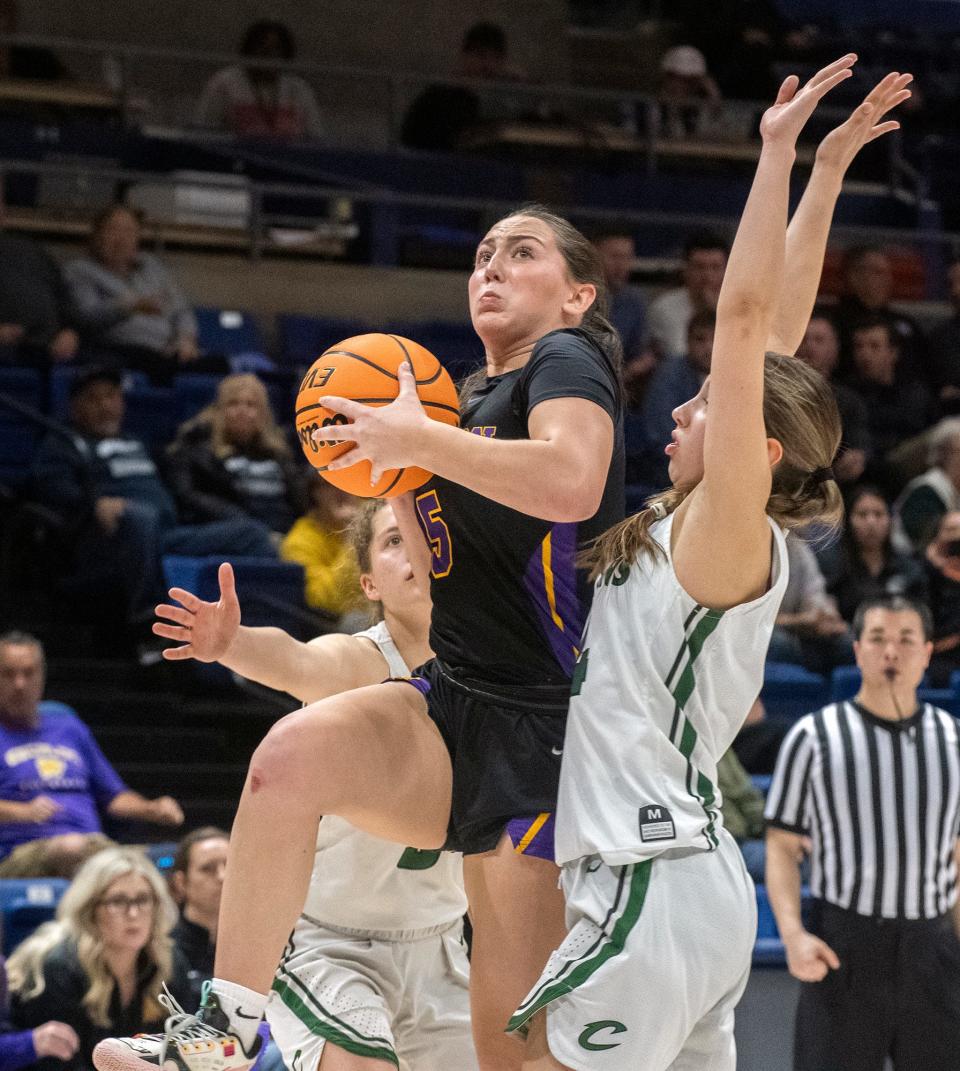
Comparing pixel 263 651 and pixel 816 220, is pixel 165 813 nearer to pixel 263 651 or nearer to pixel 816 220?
pixel 263 651

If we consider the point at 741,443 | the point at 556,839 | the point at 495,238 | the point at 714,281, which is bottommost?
the point at 556,839

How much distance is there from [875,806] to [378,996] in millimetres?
2542

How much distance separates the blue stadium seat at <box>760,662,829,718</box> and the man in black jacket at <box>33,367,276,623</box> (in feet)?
7.97

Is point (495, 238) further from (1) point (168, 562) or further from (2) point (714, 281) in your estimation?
(2) point (714, 281)

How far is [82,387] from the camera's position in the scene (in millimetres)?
8469

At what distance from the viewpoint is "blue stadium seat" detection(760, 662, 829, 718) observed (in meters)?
8.44

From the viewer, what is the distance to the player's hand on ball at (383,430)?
120 inches

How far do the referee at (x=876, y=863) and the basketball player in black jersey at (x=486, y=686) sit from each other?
8.30 feet

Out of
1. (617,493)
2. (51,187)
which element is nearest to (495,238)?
(617,493)

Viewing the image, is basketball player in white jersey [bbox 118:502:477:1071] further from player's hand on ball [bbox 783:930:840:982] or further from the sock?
player's hand on ball [bbox 783:930:840:982]

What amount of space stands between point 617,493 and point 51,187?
7.81m

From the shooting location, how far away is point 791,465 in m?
3.17

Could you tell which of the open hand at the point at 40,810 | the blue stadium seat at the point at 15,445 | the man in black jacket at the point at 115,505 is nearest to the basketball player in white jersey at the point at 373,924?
the open hand at the point at 40,810

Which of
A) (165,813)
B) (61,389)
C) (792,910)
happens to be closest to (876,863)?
(792,910)
